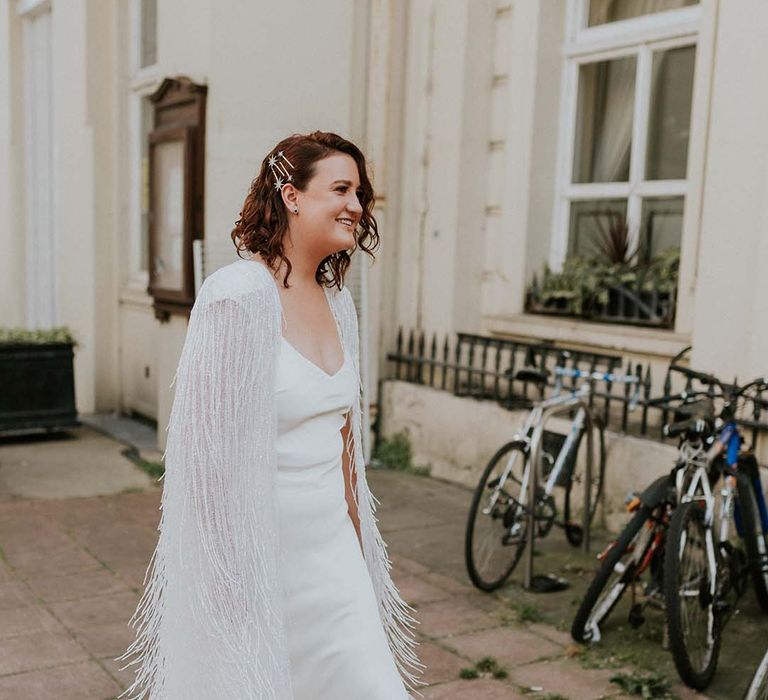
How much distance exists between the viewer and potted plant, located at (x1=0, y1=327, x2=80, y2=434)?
25.8 ft

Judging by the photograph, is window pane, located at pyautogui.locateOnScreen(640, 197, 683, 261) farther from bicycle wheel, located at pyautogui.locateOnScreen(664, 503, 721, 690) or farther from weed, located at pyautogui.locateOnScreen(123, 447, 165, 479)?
weed, located at pyautogui.locateOnScreen(123, 447, 165, 479)

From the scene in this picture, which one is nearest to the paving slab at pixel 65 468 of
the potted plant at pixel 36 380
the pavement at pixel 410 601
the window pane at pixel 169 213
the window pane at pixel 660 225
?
the pavement at pixel 410 601

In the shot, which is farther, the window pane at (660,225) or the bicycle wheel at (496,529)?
the window pane at (660,225)

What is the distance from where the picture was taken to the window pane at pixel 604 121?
6.66m

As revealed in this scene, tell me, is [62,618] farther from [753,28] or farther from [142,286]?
[142,286]

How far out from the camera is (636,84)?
6.46 meters

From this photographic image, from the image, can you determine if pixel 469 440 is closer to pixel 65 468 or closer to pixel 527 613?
pixel 527 613

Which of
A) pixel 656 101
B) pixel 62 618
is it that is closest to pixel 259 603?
pixel 62 618

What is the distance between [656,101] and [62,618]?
4.86m

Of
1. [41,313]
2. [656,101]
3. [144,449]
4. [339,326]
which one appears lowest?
[144,449]

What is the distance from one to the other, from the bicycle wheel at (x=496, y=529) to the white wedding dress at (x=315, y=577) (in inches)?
103

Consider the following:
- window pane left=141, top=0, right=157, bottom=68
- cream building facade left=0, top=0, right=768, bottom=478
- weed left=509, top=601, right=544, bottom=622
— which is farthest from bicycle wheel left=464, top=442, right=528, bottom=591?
window pane left=141, top=0, right=157, bottom=68

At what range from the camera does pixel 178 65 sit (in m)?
7.29

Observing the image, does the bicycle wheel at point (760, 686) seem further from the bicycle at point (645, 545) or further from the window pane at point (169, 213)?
the window pane at point (169, 213)
